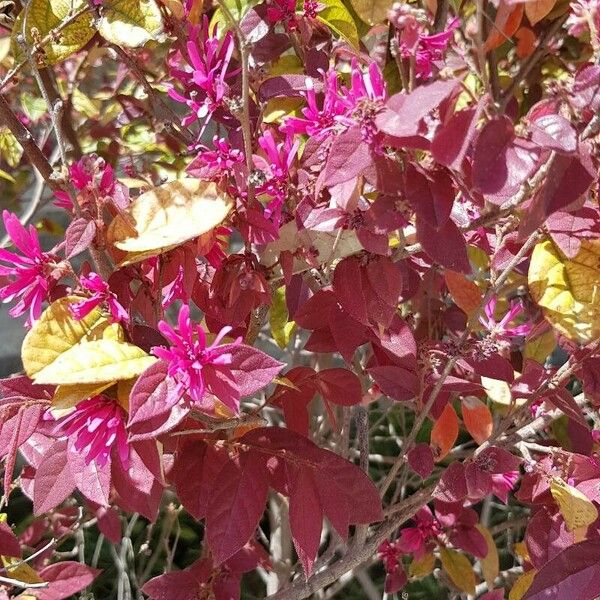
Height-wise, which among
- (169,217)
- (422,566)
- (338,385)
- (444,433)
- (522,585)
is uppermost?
(169,217)

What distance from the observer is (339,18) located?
77cm

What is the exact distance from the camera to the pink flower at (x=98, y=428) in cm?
55

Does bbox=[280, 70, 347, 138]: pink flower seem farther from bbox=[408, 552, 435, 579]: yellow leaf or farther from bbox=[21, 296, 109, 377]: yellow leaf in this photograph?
bbox=[408, 552, 435, 579]: yellow leaf

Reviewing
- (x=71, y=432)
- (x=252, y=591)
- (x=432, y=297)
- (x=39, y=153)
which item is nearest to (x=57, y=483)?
(x=71, y=432)

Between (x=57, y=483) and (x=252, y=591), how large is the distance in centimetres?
111

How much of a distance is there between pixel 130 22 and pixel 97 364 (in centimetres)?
37

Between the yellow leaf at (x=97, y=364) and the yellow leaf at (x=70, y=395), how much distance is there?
0.07ft

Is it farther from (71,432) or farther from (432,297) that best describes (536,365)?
(71,432)

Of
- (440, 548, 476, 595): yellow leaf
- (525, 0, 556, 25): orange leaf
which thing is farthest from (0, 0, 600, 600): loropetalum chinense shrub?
(440, 548, 476, 595): yellow leaf

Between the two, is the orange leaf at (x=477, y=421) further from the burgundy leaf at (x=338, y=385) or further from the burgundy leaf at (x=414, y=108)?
the burgundy leaf at (x=414, y=108)

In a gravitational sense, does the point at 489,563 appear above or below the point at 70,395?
below

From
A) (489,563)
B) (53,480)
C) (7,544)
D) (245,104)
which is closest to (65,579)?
(7,544)

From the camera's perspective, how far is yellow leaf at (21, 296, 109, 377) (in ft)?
1.80

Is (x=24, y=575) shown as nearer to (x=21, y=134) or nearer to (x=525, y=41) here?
(x=21, y=134)
